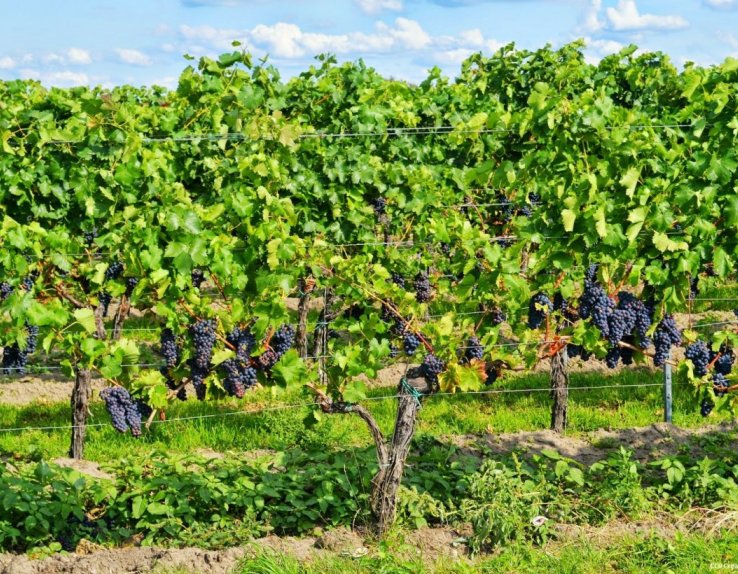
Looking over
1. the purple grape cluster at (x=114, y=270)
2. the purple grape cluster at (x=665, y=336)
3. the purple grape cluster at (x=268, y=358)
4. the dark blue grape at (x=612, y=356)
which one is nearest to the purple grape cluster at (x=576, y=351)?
the dark blue grape at (x=612, y=356)

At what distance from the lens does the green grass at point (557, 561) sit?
16.4 ft

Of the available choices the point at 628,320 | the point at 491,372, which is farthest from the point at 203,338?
the point at 628,320

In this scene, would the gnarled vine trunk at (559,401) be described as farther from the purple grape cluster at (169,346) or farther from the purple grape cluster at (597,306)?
the purple grape cluster at (169,346)

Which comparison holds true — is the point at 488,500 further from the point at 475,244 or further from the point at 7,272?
the point at 7,272

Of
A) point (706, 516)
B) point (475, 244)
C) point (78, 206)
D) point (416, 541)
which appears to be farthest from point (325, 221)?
point (706, 516)

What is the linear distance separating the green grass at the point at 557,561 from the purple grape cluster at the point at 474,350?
3.48 feet

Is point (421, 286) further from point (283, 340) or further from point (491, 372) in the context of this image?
point (283, 340)

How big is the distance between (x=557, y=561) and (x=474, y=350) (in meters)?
1.25

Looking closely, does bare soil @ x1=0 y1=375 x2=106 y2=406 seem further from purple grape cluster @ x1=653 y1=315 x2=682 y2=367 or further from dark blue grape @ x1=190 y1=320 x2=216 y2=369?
purple grape cluster @ x1=653 y1=315 x2=682 y2=367

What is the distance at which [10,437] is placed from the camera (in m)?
7.65

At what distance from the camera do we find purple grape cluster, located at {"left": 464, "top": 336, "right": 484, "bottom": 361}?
5.76 m

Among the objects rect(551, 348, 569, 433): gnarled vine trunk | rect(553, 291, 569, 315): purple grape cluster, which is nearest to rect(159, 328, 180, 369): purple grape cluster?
rect(553, 291, 569, 315): purple grape cluster

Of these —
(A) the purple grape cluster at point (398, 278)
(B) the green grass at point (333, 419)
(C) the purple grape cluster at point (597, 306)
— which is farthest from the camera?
(A) the purple grape cluster at point (398, 278)

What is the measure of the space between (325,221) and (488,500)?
111 inches
